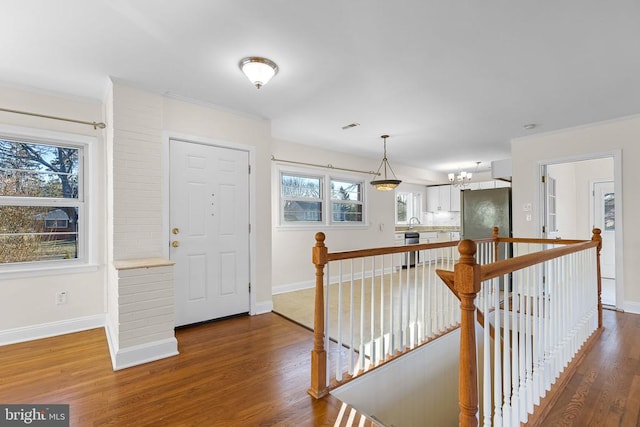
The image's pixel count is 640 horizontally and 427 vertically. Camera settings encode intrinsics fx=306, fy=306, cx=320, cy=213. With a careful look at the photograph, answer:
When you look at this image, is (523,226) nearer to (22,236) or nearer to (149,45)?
(149,45)

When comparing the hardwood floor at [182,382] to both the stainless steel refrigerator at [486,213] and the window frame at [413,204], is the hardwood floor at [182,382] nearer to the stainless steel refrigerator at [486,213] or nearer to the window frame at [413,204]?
the stainless steel refrigerator at [486,213]

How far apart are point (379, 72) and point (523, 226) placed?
3.53 meters

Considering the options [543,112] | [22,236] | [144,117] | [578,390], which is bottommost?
[578,390]

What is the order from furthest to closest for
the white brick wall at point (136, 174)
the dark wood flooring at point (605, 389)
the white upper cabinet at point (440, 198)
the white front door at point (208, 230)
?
the white upper cabinet at point (440, 198), the white front door at point (208, 230), the white brick wall at point (136, 174), the dark wood flooring at point (605, 389)

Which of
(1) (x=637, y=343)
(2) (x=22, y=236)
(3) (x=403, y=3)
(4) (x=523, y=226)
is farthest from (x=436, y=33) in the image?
(2) (x=22, y=236)

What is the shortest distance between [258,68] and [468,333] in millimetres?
2269

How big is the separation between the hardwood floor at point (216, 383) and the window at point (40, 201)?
34.6 inches

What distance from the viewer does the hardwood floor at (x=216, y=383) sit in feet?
6.02

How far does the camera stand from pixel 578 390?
2.09 metres

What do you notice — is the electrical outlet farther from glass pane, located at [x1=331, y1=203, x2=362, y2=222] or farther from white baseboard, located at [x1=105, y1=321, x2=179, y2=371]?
glass pane, located at [x1=331, y1=203, x2=362, y2=222]

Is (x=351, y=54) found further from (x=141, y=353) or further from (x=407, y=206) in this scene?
(x=407, y=206)

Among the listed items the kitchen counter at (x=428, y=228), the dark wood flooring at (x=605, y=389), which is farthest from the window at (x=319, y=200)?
the dark wood flooring at (x=605, y=389)

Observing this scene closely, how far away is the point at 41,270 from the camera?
299cm

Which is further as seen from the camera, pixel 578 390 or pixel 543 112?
pixel 543 112
